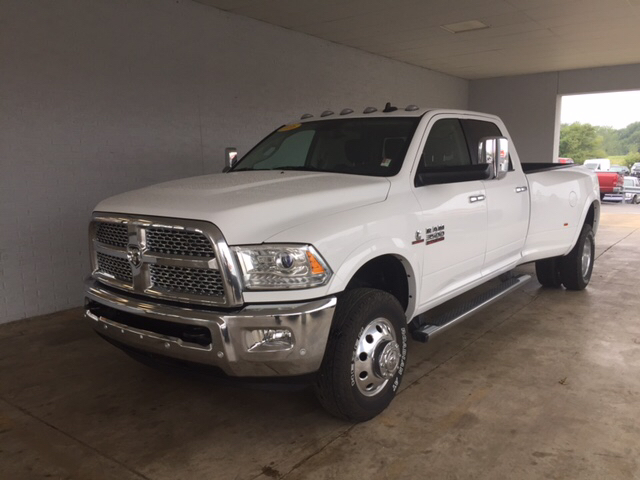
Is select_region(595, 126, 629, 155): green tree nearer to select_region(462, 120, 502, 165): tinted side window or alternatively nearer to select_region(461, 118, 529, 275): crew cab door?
select_region(461, 118, 529, 275): crew cab door

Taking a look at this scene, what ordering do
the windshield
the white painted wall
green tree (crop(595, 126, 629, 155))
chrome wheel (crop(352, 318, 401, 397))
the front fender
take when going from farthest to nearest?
green tree (crop(595, 126, 629, 155)) → the white painted wall → the windshield → chrome wheel (crop(352, 318, 401, 397)) → the front fender

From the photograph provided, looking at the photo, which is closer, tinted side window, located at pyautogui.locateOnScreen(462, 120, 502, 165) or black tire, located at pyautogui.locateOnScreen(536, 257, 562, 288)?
tinted side window, located at pyautogui.locateOnScreen(462, 120, 502, 165)

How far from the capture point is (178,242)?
8.87ft

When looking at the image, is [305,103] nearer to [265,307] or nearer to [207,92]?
[207,92]

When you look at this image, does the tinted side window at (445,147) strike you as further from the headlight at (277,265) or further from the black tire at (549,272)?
the black tire at (549,272)

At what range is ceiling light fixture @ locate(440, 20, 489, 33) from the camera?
8570 millimetres

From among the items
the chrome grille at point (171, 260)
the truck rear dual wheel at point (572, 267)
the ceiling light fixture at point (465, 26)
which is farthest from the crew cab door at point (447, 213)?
the ceiling light fixture at point (465, 26)

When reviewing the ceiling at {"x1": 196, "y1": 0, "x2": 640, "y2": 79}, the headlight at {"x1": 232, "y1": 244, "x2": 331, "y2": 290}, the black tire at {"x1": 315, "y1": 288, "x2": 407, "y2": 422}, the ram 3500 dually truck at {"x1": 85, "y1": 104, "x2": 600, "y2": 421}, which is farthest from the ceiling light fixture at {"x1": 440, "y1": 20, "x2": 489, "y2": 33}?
the headlight at {"x1": 232, "y1": 244, "x2": 331, "y2": 290}

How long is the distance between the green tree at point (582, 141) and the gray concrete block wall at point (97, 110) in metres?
68.1

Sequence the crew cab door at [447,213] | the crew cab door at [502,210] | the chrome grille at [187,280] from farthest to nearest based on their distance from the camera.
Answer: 1. the crew cab door at [502,210]
2. the crew cab door at [447,213]
3. the chrome grille at [187,280]

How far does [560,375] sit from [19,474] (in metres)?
3.37

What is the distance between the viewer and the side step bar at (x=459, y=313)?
3549 mm

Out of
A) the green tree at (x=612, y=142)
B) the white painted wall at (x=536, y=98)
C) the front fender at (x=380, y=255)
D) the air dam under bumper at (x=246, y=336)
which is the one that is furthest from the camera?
the green tree at (x=612, y=142)

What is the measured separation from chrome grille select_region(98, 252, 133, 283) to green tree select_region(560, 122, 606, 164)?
72.0m
